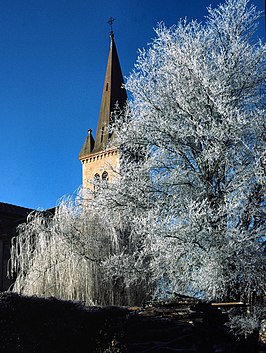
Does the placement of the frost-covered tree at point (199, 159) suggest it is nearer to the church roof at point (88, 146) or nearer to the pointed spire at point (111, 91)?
the pointed spire at point (111, 91)

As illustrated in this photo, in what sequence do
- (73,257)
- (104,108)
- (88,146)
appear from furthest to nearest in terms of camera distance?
(88,146), (104,108), (73,257)

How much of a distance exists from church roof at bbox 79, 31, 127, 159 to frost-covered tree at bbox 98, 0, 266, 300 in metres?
28.4

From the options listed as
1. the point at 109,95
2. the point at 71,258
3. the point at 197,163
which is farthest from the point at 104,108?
the point at 197,163

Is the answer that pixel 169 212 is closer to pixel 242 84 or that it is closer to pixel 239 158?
pixel 239 158

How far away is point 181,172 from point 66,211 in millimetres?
5224

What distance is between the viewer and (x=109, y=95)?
1642 inches

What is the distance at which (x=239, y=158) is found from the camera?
11055 millimetres

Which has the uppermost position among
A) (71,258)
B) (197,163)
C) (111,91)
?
(111,91)

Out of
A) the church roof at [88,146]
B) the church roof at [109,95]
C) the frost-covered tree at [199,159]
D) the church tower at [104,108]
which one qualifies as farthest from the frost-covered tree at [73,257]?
the church roof at [88,146]

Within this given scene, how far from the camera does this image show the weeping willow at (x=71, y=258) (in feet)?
47.2

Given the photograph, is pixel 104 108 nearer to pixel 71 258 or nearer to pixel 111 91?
pixel 111 91

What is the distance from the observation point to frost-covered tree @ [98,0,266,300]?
32.6 ft

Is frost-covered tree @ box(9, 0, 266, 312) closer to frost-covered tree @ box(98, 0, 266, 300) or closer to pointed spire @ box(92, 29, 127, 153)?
frost-covered tree @ box(98, 0, 266, 300)

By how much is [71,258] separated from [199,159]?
221 inches
